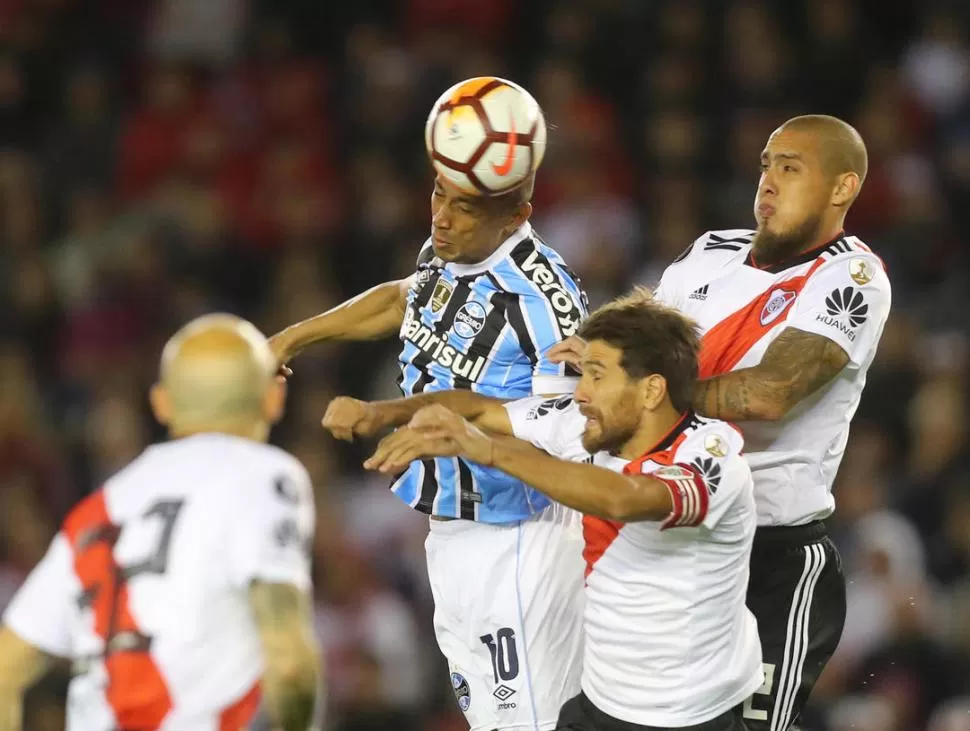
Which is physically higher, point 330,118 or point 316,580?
point 330,118

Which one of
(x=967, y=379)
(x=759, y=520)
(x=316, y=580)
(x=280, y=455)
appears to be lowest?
(x=316, y=580)

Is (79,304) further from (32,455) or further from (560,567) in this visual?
(560,567)

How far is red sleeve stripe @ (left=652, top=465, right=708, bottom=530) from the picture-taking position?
4.70 m

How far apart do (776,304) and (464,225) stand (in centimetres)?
103

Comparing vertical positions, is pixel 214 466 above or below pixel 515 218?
below

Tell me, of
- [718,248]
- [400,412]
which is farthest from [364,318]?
[718,248]

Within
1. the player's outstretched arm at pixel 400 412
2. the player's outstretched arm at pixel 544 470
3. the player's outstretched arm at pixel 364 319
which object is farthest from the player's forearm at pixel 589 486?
the player's outstretched arm at pixel 364 319

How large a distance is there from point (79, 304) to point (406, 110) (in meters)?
2.56

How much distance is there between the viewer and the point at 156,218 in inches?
465

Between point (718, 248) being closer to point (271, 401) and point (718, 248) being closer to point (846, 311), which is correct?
point (846, 311)

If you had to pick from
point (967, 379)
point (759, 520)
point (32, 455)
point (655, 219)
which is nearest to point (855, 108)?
point (655, 219)

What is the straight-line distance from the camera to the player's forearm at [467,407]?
5.48 m

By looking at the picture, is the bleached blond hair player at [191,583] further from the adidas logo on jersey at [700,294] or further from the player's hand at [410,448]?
the adidas logo on jersey at [700,294]

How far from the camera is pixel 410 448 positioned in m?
4.70
